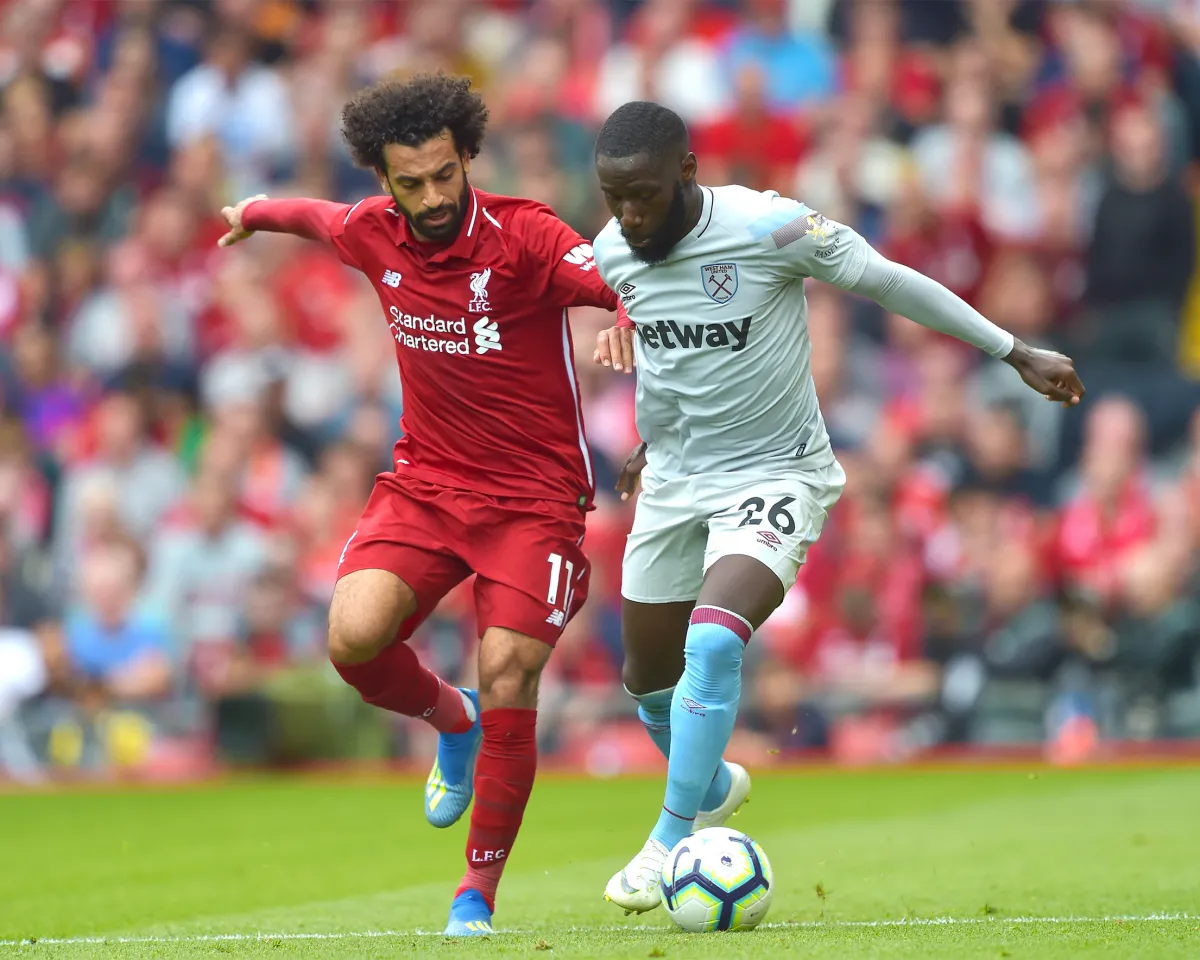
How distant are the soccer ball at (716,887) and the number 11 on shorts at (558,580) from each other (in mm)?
1156

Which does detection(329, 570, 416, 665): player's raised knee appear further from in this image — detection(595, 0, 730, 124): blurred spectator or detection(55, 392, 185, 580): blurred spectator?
detection(595, 0, 730, 124): blurred spectator

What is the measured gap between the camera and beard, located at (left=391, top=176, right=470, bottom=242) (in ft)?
22.5

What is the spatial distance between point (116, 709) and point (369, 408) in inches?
120

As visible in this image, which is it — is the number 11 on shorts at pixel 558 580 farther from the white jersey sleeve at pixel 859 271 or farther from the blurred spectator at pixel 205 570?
the blurred spectator at pixel 205 570

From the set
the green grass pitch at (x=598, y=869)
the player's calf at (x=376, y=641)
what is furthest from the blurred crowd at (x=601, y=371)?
the player's calf at (x=376, y=641)

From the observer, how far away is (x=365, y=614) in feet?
22.7

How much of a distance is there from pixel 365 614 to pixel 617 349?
137cm

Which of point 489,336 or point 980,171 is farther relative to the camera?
point 980,171

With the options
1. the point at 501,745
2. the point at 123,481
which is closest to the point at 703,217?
the point at 501,745

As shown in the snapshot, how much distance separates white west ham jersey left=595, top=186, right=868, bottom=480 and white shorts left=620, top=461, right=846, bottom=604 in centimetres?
7

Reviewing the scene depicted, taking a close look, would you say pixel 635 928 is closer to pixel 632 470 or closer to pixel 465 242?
pixel 632 470

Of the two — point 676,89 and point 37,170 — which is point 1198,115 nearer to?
point 676,89

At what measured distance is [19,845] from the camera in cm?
1019

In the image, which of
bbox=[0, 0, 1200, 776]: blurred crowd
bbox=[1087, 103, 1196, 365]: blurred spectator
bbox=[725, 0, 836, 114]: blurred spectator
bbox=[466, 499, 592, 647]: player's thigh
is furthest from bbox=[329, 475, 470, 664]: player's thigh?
bbox=[725, 0, 836, 114]: blurred spectator
